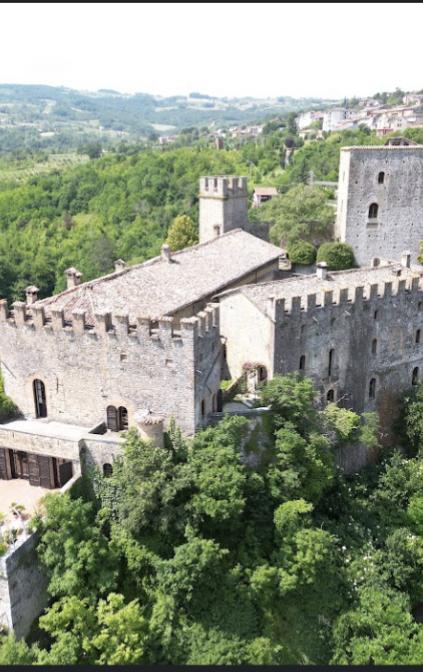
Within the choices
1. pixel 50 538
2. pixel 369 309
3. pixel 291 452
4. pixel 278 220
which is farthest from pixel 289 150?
pixel 50 538

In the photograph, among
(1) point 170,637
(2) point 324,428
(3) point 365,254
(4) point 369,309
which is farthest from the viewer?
(3) point 365,254

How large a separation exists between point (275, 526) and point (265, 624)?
353 centimetres

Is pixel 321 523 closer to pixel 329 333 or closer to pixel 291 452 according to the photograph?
pixel 291 452

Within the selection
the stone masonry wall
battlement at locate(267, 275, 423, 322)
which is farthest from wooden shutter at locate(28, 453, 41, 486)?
battlement at locate(267, 275, 423, 322)

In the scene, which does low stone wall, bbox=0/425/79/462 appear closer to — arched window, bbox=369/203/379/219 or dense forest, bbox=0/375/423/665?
dense forest, bbox=0/375/423/665

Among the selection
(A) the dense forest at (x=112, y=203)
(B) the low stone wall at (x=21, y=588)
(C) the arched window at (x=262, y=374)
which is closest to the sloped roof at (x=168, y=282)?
(C) the arched window at (x=262, y=374)

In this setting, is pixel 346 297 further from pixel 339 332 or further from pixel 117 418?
pixel 117 418

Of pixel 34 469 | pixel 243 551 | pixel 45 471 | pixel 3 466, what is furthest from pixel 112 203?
pixel 243 551

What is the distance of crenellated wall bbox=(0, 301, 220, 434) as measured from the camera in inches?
966

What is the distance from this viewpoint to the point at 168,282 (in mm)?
31062

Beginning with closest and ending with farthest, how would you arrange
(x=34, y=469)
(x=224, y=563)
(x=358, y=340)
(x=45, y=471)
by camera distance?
(x=224, y=563) < (x=45, y=471) < (x=34, y=469) < (x=358, y=340)

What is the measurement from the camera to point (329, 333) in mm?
30719

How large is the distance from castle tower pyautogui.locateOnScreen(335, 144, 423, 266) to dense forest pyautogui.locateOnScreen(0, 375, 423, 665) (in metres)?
21.1

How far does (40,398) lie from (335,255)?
24139mm
